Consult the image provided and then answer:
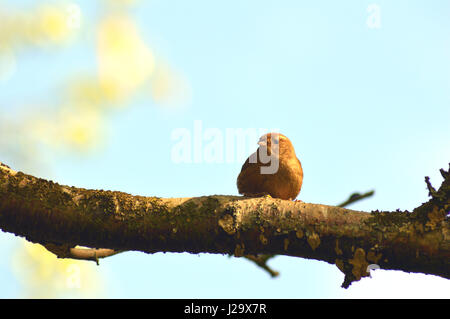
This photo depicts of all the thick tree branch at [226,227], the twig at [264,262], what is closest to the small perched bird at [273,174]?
the twig at [264,262]

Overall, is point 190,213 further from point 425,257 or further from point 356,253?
point 425,257

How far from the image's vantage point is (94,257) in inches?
198

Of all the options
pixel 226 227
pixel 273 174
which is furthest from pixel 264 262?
pixel 226 227

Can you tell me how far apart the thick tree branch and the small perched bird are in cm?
212

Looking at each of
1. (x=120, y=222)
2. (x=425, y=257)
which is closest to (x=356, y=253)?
(x=425, y=257)

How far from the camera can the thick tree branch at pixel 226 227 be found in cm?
379

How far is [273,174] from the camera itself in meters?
6.16

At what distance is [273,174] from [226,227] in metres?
2.38

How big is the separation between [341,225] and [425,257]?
61 centimetres

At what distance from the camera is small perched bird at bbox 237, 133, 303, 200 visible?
6.11m

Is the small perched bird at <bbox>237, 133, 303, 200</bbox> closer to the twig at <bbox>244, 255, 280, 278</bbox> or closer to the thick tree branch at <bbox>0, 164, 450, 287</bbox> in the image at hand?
the twig at <bbox>244, 255, 280, 278</bbox>

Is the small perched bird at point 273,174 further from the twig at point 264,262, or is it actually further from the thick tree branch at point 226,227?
the thick tree branch at point 226,227
